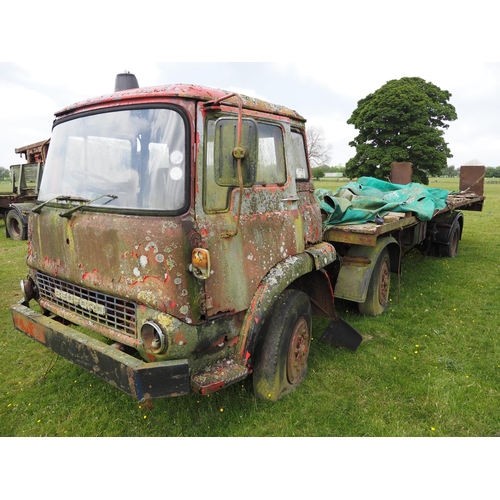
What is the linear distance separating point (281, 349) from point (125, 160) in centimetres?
179

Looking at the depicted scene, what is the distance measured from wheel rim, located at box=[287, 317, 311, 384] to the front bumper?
43.8 inches

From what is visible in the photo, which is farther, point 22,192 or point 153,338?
point 22,192

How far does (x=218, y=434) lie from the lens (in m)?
2.88

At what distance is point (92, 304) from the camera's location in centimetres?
280

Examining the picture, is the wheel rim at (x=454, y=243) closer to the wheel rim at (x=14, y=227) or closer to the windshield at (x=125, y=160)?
the windshield at (x=125, y=160)

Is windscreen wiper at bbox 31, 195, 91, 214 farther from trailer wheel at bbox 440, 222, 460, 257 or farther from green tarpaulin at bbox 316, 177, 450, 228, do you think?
trailer wheel at bbox 440, 222, 460, 257

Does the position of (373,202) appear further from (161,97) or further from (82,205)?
(82,205)

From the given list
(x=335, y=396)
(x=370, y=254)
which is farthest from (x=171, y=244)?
(x=370, y=254)

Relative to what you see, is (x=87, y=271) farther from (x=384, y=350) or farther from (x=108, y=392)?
(x=384, y=350)

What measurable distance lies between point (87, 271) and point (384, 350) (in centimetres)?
307

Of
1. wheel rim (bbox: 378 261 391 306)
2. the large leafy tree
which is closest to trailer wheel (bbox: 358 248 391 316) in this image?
wheel rim (bbox: 378 261 391 306)

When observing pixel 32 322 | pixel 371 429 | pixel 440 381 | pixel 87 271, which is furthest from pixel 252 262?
pixel 440 381

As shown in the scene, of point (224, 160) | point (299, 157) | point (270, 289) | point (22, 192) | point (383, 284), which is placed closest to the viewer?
point (224, 160)

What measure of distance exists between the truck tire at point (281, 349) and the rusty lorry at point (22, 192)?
10.3m
